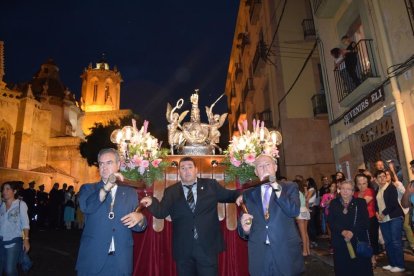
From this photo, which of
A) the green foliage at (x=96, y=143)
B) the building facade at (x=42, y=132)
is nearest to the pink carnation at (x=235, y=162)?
the building facade at (x=42, y=132)

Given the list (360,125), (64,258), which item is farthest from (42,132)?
(360,125)

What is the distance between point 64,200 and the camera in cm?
1330

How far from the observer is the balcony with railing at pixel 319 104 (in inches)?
586

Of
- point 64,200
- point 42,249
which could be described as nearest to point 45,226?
point 64,200

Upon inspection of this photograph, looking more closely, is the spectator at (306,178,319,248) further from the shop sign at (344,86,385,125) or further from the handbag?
the handbag

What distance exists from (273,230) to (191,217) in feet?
3.38

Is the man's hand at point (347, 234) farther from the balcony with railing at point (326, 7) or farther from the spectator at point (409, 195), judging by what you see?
the balcony with railing at point (326, 7)

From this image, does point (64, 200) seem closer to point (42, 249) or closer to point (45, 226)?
point (45, 226)

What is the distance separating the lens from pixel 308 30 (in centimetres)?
1589

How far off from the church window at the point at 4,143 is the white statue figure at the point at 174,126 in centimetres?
3498

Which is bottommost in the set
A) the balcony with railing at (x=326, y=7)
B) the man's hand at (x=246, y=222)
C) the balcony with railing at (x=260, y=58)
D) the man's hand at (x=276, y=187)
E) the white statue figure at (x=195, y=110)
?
the man's hand at (x=246, y=222)

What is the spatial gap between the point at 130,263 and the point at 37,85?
5157 cm

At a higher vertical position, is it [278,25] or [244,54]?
[244,54]

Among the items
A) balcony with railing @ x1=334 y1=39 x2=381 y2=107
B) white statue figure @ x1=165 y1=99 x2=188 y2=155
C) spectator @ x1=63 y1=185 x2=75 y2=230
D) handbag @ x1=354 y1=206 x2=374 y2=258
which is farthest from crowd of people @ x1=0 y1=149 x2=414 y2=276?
spectator @ x1=63 y1=185 x2=75 y2=230
